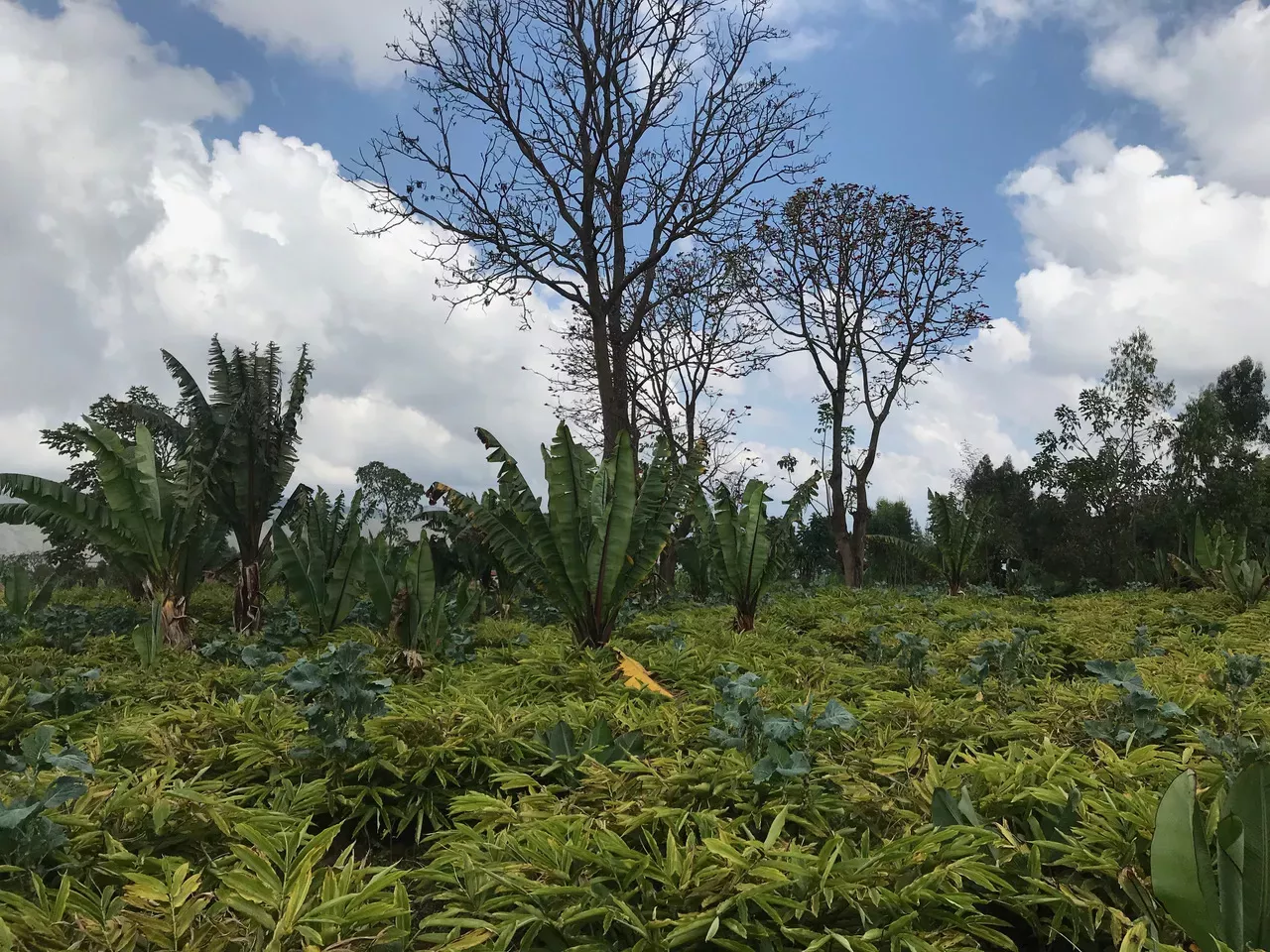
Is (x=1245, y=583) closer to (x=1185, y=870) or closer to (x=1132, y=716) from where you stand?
(x=1132, y=716)

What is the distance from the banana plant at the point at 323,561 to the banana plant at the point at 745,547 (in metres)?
2.76

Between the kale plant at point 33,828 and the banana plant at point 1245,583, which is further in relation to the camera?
the banana plant at point 1245,583

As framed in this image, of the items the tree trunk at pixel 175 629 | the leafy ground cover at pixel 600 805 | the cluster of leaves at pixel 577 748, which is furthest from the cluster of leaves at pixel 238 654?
the cluster of leaves at pixel 577 748

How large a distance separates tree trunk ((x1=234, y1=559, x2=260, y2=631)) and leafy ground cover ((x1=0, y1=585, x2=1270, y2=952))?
2.50m

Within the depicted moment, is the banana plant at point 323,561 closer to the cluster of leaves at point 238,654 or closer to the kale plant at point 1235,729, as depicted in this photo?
the cluster of leaves at point 238,654

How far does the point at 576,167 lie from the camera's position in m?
9.91

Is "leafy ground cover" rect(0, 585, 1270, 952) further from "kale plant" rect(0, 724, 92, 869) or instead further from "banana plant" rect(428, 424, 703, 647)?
"banana plant" rect(428, 424, 703, 647)

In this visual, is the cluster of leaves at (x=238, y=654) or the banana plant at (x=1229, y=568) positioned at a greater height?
the banana plant at (x=1229, y=568)

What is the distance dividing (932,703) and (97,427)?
5.72 meters

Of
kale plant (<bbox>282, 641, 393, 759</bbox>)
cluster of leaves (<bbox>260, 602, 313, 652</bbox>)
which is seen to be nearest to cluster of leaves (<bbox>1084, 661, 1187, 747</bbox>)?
kale plant (<bbox>282, 641, 393, 759</bbox>)

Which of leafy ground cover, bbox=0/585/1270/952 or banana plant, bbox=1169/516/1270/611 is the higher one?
banana plant, bbox=1169/516/1270/611

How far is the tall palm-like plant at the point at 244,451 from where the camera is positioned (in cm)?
634

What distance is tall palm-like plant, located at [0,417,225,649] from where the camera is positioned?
17.6 feet

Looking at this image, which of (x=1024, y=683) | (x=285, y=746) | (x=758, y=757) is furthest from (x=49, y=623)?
(x=1024, y=683)
